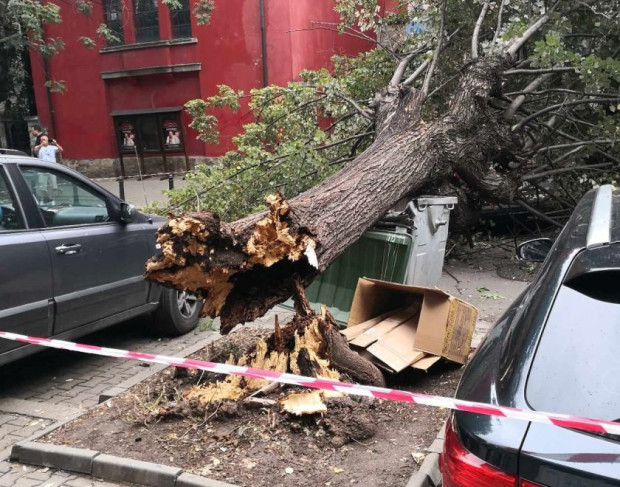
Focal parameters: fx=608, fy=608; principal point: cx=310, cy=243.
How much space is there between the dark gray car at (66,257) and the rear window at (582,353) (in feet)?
12.8

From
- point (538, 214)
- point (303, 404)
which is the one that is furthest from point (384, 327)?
point (538, 214)

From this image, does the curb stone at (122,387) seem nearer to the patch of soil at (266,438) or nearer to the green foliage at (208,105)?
the patch of soil at (266,438)

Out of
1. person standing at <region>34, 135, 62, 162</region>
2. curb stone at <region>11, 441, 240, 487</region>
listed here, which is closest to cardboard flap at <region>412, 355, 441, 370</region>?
curb stone at <region>11, 441, 240, 487</region>

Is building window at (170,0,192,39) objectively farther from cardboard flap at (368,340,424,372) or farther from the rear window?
the rear window

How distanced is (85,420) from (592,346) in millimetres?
3505

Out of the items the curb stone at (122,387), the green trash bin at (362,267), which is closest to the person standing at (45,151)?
the curb stone at (122,387)

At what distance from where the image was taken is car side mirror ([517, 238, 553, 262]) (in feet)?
12.4

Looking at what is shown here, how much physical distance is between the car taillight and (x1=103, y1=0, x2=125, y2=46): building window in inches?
809

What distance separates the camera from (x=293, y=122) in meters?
7.96

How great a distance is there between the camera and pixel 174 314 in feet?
20.2

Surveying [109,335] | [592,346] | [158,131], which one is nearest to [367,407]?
[592,346]

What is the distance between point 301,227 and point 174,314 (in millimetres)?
2631

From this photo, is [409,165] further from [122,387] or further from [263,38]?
[263,38]

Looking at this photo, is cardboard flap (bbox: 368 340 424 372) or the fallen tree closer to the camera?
the fallen tree
